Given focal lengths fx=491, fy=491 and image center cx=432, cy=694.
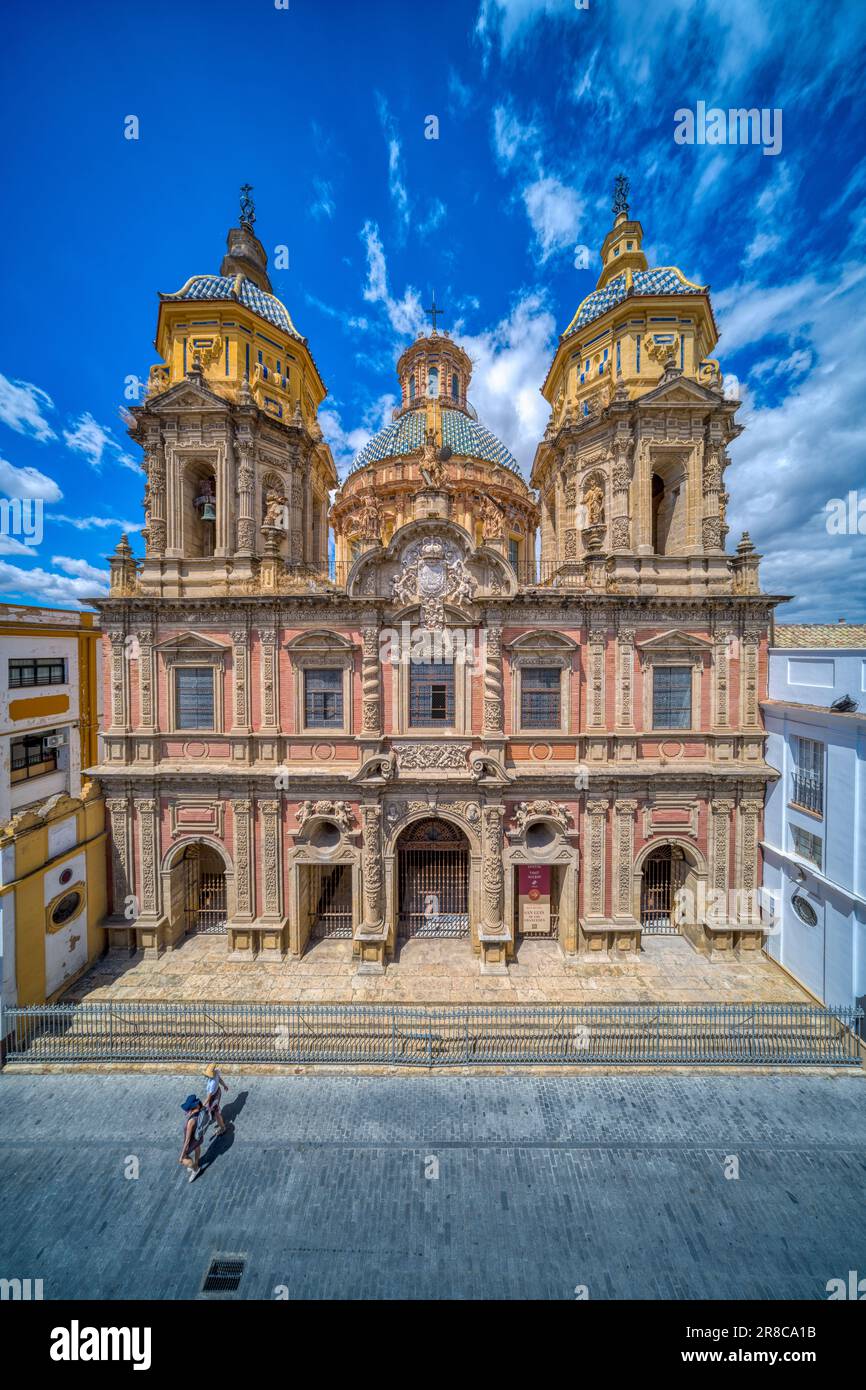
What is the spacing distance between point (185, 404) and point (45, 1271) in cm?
2403

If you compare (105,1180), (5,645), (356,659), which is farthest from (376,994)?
(5,645)

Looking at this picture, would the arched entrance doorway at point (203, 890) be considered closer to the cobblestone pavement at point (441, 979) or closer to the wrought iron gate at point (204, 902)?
the wrought iron gate at point (204, 902)

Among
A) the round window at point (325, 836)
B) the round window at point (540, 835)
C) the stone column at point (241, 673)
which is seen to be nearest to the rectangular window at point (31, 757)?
the stone column at point (241, 673)

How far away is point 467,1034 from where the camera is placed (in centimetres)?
1379

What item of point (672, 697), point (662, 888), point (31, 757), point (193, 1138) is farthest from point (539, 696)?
point (31, 757)

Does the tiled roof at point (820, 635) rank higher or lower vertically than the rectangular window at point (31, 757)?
higher

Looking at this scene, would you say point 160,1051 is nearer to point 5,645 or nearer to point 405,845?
point 405,845

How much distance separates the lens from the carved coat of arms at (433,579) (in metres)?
18.2

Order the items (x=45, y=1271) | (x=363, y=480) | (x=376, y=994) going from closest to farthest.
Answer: (x=45, y=1271)
(x=376, y=994)
(x=363, y=480)

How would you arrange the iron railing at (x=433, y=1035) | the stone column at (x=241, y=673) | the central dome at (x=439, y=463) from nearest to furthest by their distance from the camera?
1. the iron railing at (x=433, y=1035)
2. the stone column at (x=241, y=673)
3. the central dome at (x=439, y=463)

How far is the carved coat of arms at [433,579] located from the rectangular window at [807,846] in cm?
1421

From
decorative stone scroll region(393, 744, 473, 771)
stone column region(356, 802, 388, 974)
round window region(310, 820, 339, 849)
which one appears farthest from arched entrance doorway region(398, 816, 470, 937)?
decorative stone scroll region(393, 744, 473, 771)

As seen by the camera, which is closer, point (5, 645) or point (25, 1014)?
point (25, 1014)

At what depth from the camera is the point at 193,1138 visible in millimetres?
10844
